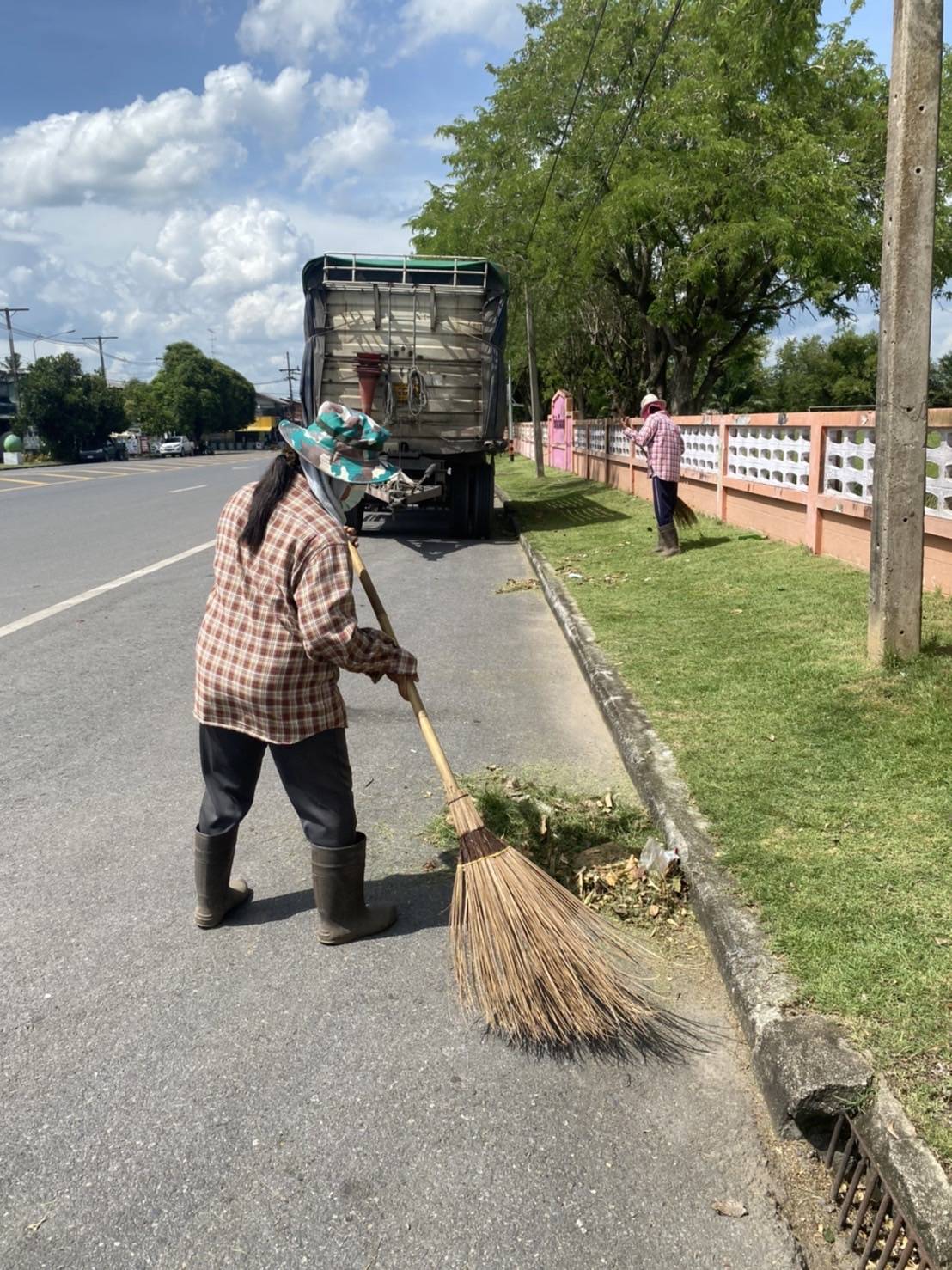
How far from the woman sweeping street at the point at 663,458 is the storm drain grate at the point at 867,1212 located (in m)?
8.51

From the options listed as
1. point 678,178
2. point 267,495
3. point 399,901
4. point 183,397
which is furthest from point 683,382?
point 183,397

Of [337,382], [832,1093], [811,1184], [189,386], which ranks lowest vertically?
[811,1184]

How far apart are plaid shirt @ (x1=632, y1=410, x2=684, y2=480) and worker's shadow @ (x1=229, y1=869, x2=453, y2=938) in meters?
7.26

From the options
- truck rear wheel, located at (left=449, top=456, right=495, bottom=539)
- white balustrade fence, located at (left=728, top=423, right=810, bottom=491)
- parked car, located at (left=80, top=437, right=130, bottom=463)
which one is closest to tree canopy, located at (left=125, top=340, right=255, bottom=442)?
parked car, located at (left=80, top=437, right=130, bottom=463)

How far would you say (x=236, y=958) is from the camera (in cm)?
322

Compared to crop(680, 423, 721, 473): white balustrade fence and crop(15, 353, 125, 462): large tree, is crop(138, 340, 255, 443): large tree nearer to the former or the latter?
crop(15, 353, 125, 462): large tree

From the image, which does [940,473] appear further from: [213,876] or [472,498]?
[472,498]

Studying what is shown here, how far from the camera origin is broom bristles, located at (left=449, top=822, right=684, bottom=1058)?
2.80 metres

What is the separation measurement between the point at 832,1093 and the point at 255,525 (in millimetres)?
2088

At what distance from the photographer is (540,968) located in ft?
9.40

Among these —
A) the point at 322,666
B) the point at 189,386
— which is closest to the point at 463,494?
the point at 322,666

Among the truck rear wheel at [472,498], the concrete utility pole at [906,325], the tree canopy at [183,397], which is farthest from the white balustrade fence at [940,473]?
the tree canopy at [183,397]

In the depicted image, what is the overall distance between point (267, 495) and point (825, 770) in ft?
8.57

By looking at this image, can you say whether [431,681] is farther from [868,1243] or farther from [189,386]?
[189,386]
